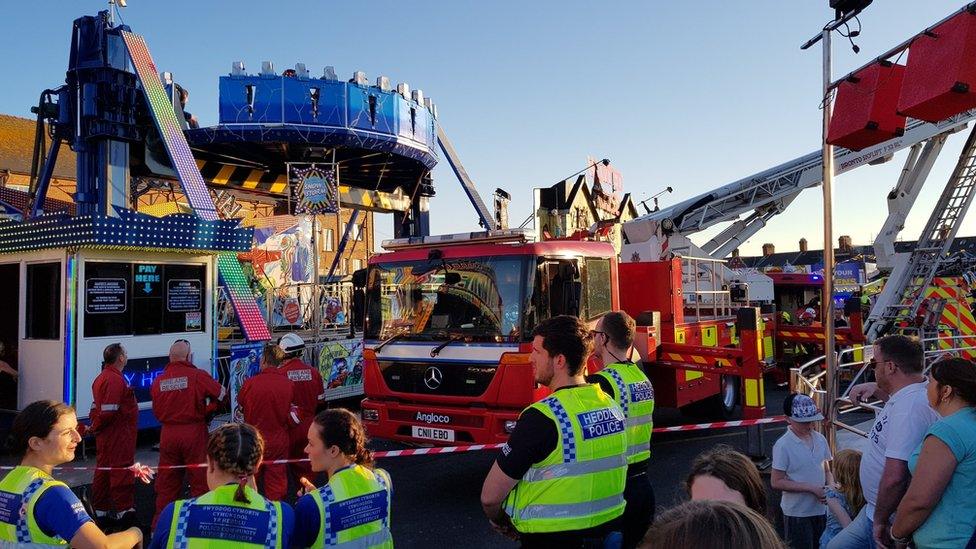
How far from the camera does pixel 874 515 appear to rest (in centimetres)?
333

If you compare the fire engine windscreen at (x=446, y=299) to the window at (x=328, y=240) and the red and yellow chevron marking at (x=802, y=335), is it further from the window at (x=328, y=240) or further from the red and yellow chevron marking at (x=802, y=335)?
the window at (x=328, y=240)

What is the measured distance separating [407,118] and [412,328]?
13.4 metres

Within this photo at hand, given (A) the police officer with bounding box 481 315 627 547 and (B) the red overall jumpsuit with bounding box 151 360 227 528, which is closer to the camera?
(A) the police officer with bounding box 481 315 627 547

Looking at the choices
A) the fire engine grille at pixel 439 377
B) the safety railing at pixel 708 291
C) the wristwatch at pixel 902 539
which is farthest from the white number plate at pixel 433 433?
the safety railing at pixel 708 291

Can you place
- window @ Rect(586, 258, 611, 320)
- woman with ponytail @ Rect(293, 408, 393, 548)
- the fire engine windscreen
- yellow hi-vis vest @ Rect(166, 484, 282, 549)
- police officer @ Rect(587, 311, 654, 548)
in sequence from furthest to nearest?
window @ Rect(586, 258, 611, 320) < the fire engine windscreen < police officer @ Rect(587, 311, 654, 548) < woman with ponytail @ Rect(293, 408, 393, 548) < yellow hi-vis vest @ Rect(166, 484, 282, 549)

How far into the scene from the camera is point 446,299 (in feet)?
23.8

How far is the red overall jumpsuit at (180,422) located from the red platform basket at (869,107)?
5.60 meters

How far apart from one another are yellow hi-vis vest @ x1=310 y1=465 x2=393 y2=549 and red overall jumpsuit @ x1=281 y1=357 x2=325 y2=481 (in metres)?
3.60

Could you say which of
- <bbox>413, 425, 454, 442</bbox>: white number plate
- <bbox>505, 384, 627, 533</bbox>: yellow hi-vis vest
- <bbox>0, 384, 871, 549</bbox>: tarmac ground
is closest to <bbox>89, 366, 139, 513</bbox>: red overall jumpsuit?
<bbox>0, 384, 871, 549</bbox>: tarmac ground

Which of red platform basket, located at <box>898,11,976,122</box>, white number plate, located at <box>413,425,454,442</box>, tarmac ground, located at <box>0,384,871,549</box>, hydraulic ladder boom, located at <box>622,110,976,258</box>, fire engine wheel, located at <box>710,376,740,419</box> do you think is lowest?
tarmac ground, located at <box>0,384,871,549</box>

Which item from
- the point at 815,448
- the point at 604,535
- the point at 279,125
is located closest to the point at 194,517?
the point at 604,535

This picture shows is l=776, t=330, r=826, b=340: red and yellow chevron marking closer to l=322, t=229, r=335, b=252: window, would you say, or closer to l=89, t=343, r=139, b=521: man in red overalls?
l=89, t=343, r=139, b=521: man in red overalls

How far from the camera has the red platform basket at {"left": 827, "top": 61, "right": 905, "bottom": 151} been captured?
5035 millimetres

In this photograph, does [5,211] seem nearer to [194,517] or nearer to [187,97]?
[187,97]
